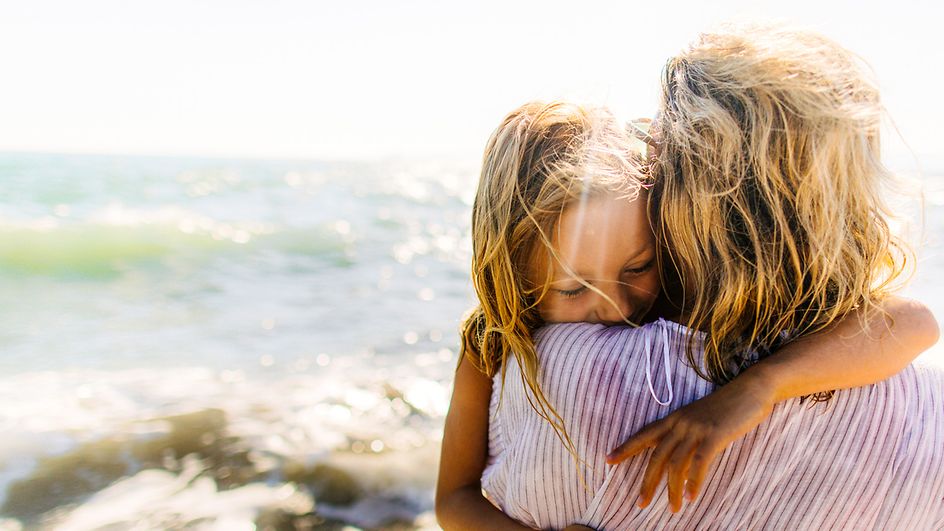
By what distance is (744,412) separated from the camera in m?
1.38

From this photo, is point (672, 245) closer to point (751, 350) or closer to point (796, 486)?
point (751, 350)

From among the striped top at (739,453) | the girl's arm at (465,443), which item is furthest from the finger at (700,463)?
the girl's arm at (465,443)

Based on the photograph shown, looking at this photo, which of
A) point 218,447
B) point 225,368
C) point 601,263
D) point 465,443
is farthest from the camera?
point 225,368

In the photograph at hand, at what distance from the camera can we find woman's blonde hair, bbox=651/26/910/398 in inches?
59.6

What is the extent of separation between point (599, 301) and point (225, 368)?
13.9ft

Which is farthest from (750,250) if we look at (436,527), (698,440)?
(436,527)

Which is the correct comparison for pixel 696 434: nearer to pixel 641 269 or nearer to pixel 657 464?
pixel 657 464

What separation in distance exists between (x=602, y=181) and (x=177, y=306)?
252 inches

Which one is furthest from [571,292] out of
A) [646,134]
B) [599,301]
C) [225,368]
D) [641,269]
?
[225,368]

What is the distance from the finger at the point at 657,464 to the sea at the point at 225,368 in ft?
2.69

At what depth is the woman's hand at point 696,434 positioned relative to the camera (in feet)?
4.44

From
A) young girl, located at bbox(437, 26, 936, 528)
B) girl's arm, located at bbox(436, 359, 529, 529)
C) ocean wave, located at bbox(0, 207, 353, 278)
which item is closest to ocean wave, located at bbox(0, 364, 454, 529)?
girl's arm, located at bbox(436, 359, 529, 529)

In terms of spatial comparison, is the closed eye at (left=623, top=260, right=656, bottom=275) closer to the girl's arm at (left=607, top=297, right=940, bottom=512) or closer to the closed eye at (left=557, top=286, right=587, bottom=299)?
the closed eye at (left=557, top=286, right=587, bottom=299)

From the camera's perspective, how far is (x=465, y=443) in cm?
190
